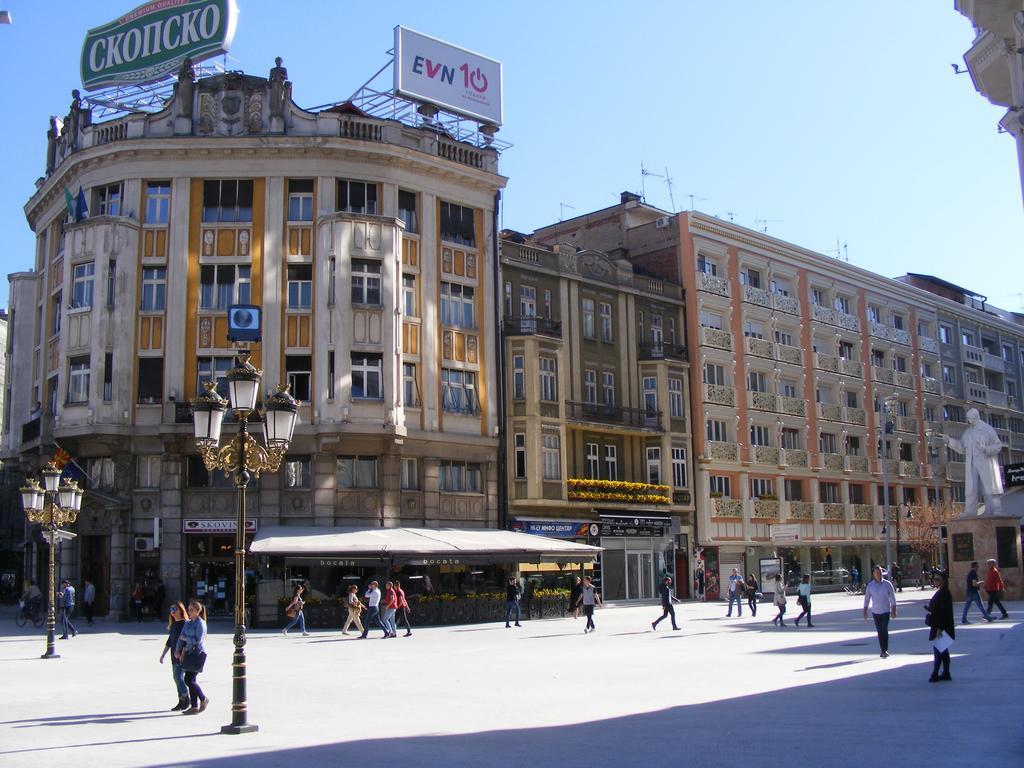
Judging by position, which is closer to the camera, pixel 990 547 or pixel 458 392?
pixel 990 547

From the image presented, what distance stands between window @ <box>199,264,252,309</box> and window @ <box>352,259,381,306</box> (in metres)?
3.60

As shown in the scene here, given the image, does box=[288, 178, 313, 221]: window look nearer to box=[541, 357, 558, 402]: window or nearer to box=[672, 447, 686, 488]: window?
box=[541, 357, 558, 402]: window

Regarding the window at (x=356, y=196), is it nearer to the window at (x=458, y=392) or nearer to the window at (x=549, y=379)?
the window at (x=458, y=392)

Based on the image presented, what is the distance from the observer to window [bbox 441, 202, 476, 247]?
40.5 m

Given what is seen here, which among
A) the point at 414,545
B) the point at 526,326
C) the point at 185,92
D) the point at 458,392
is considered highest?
the point at 185,92

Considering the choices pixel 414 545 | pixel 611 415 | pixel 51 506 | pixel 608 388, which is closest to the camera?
pixel 51 506

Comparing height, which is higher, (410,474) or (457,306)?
(457,306)

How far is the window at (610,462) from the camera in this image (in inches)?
1793

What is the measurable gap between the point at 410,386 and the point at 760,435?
21.8m

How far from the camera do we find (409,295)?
38688mm

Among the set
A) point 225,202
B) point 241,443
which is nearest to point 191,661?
point 241,443

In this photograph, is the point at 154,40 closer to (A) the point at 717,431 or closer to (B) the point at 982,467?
(A) the point at 717,431

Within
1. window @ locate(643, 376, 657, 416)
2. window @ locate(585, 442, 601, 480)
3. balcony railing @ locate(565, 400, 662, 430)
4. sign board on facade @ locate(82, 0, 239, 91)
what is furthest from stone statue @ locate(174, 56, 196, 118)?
window @ locate(643, 376, 657, 416)

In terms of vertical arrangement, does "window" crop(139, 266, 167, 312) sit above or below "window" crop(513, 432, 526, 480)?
above
